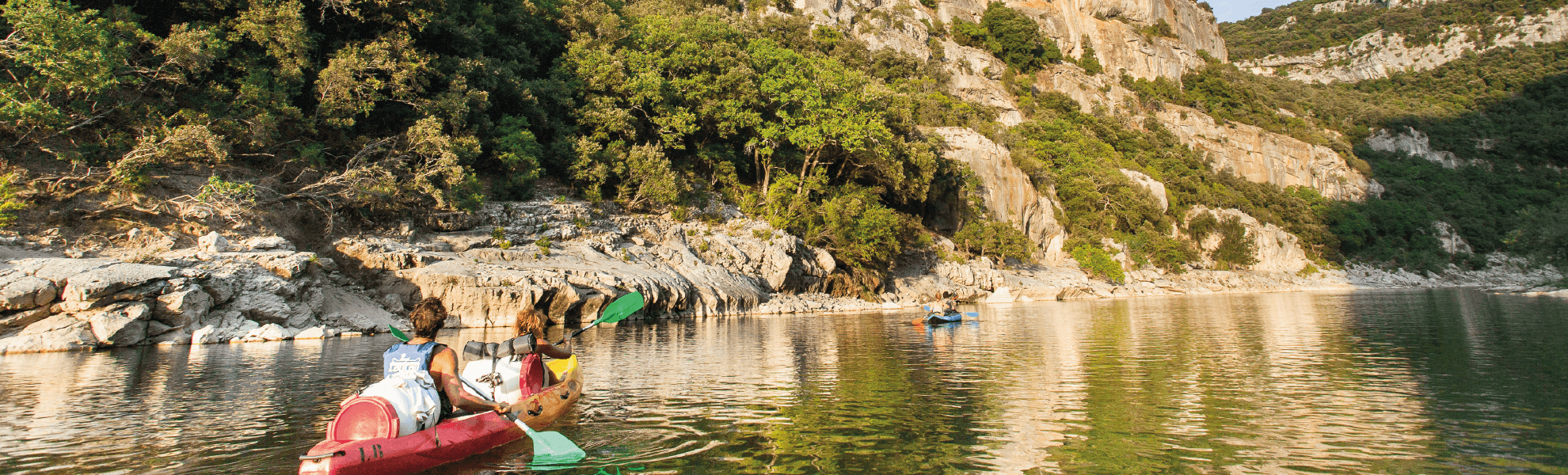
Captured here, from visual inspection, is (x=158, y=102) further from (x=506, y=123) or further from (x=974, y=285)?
(x=974, y=285)

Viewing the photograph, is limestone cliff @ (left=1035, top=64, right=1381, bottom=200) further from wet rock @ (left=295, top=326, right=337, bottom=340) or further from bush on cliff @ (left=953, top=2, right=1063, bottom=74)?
wet rock @ (left=295, top=326, right=337, bottom=340)

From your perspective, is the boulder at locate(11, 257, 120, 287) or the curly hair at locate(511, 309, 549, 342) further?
the boulder at locate(11, 257, 120, 287)

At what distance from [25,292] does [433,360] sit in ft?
51.8

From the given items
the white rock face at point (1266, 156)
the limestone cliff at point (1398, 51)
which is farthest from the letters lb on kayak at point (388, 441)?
the limestone cliff at point (1398, 51)

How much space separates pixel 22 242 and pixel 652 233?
19.7 metres

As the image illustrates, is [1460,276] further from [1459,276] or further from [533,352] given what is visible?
[533,352]

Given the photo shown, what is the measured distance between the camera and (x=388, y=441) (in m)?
5.92

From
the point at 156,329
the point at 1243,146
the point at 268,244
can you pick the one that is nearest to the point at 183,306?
the point at 156,329

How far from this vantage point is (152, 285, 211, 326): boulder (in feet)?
59.6

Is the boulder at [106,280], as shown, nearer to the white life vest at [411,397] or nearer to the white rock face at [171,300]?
the white rock face at [171,300]

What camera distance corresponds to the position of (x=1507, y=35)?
116938 mm

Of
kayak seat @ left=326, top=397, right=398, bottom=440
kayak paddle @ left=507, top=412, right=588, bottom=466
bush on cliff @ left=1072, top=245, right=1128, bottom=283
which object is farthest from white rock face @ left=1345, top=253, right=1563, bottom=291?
kayak seat @ left=326, top=397, right=398, bottom=440

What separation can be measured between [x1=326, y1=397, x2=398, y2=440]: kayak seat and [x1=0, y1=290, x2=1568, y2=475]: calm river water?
662 millimetres

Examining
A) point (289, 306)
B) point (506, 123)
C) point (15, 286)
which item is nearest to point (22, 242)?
point (15, 286)
